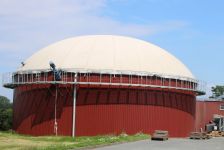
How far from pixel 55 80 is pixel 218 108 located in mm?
34762

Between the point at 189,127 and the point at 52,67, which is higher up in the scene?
the point at 52,67

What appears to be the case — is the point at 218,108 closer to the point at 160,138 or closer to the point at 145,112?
the point at 145,112

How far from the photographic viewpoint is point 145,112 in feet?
150

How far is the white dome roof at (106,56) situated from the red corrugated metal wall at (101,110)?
6.94ft

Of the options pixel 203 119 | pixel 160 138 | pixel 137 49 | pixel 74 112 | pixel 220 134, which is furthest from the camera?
pixel 203 119

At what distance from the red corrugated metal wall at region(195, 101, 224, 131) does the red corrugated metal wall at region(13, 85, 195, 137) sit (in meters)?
21.0

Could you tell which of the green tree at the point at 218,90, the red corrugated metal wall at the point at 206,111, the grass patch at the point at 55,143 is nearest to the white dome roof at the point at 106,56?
the grass patch at the point at 55,143

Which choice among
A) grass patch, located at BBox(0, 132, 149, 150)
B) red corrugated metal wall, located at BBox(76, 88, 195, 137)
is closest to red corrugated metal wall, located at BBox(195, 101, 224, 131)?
red corrugated metal wall, located at BBox(76, 88, 195, 137)

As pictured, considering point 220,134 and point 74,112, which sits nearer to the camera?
Result: point 74,112

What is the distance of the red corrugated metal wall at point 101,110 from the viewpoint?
44.3 m

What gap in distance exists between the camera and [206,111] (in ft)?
232

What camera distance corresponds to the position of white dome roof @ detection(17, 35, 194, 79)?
4559 centimetres

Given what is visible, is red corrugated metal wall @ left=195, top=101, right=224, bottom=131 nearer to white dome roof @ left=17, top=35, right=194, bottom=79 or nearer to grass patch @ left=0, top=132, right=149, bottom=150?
white dome roof @ left=17, top=35, right=194, bottom=79

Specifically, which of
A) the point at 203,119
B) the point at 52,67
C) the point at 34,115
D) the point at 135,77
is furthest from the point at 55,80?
the point at 203,119
